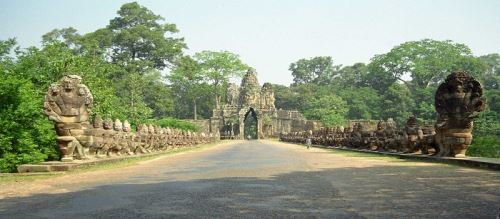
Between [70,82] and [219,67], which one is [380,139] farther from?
[219,67]

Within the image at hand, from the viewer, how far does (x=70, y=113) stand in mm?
12406

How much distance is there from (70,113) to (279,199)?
8251 millimetres

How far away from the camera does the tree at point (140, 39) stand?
2950 inches

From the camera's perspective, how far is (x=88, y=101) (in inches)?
517

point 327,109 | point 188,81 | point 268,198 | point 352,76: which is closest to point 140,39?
point 188,81

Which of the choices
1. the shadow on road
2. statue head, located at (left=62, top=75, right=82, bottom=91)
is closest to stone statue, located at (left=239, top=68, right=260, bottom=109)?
statue head, located at (left=62, top=75, right=82, bottom=91)

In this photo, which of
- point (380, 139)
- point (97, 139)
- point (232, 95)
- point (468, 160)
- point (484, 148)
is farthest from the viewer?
point (232, 95)

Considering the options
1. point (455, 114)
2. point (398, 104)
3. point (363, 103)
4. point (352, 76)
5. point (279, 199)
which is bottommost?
point (279, 199)

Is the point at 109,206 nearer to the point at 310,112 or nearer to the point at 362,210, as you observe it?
the point at 362,210

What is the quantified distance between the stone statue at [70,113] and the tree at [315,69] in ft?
361

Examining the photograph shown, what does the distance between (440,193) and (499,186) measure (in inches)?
49.5

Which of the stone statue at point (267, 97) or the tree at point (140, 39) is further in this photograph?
the stone statue at point (267, 97)

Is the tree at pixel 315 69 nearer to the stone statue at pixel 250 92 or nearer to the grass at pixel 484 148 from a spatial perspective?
the stone statue at pixel 250 92

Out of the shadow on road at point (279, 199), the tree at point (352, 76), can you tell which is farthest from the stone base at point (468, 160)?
the tree at point (352, 76)
